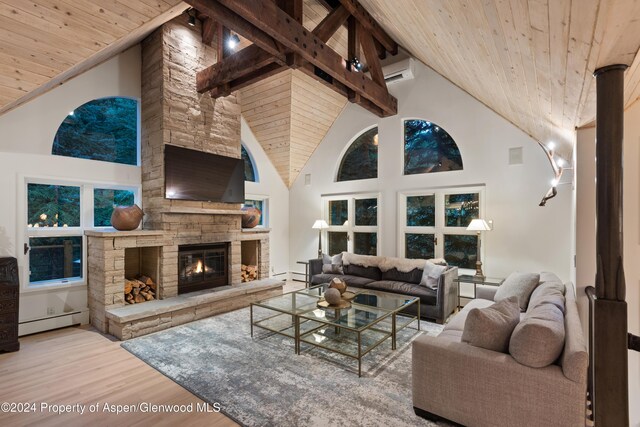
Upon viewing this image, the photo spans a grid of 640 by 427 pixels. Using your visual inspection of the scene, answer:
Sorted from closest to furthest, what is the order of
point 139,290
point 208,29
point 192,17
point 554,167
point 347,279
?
point 554,167
point 139,290
point 192,17
point 208,29
point 347,279

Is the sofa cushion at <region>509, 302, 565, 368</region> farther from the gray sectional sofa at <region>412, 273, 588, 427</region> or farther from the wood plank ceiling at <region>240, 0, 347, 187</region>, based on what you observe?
the wood plank ceiling at <region>240, 0, 347, 187</region>

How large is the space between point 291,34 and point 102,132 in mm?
3191

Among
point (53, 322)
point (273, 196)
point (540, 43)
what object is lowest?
point (53, 322)

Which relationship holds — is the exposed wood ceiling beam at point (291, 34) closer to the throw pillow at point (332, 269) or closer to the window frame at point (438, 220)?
the window frame at point (438, 220)

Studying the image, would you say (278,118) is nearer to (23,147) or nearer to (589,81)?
(23,147)

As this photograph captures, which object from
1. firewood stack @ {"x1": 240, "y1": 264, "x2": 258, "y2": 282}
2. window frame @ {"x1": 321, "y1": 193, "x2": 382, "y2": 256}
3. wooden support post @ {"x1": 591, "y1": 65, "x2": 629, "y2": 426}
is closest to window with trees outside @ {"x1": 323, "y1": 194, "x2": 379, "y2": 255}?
window frame @ {"x1": 321, "y1": 193, "x2": 382, "y2": 256}

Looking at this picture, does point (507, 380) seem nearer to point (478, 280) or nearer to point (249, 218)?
point (478, 280)

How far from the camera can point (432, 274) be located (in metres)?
4.46

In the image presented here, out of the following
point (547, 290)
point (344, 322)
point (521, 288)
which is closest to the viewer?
point (547, 290)

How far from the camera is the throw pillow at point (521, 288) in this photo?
11.1 ft

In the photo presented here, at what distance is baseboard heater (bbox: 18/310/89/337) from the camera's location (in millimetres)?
3811

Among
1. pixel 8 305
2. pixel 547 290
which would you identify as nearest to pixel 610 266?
pixel 547 290

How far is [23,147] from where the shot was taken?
3.79 metres

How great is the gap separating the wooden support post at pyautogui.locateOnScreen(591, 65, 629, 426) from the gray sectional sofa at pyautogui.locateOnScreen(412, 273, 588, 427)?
1.21 ft
